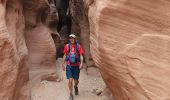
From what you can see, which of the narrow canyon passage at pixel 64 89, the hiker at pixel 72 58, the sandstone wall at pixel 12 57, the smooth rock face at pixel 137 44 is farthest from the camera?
the narrow canyon passage at pixel 64 89

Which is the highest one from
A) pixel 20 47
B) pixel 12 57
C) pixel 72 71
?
pixel 12 57

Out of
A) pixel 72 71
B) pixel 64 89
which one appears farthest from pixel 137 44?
pixel 64 89

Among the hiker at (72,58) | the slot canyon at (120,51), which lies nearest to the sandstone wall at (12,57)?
the slot canyon at (120,51)

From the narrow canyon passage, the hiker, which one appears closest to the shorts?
the hiker

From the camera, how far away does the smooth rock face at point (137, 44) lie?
5562mm

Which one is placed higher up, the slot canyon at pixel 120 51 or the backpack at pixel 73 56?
the slot canyon at pixel 120 51

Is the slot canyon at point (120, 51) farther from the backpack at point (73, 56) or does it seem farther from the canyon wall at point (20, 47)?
the backpack at point (73, 56)

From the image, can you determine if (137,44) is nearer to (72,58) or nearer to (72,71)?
(72,58)

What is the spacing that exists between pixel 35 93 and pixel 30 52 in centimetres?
184

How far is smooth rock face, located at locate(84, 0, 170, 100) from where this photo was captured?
5.56 metres

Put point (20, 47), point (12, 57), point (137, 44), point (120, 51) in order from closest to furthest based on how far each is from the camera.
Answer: point (137, 44), point (120, 51), point (12, 57), point (20, 47)

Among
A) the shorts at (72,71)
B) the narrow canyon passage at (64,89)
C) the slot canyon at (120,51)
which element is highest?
the slot canyon at (120,51)

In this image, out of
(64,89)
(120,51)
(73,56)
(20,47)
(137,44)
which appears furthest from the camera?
(64,89)

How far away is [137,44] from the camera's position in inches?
230
